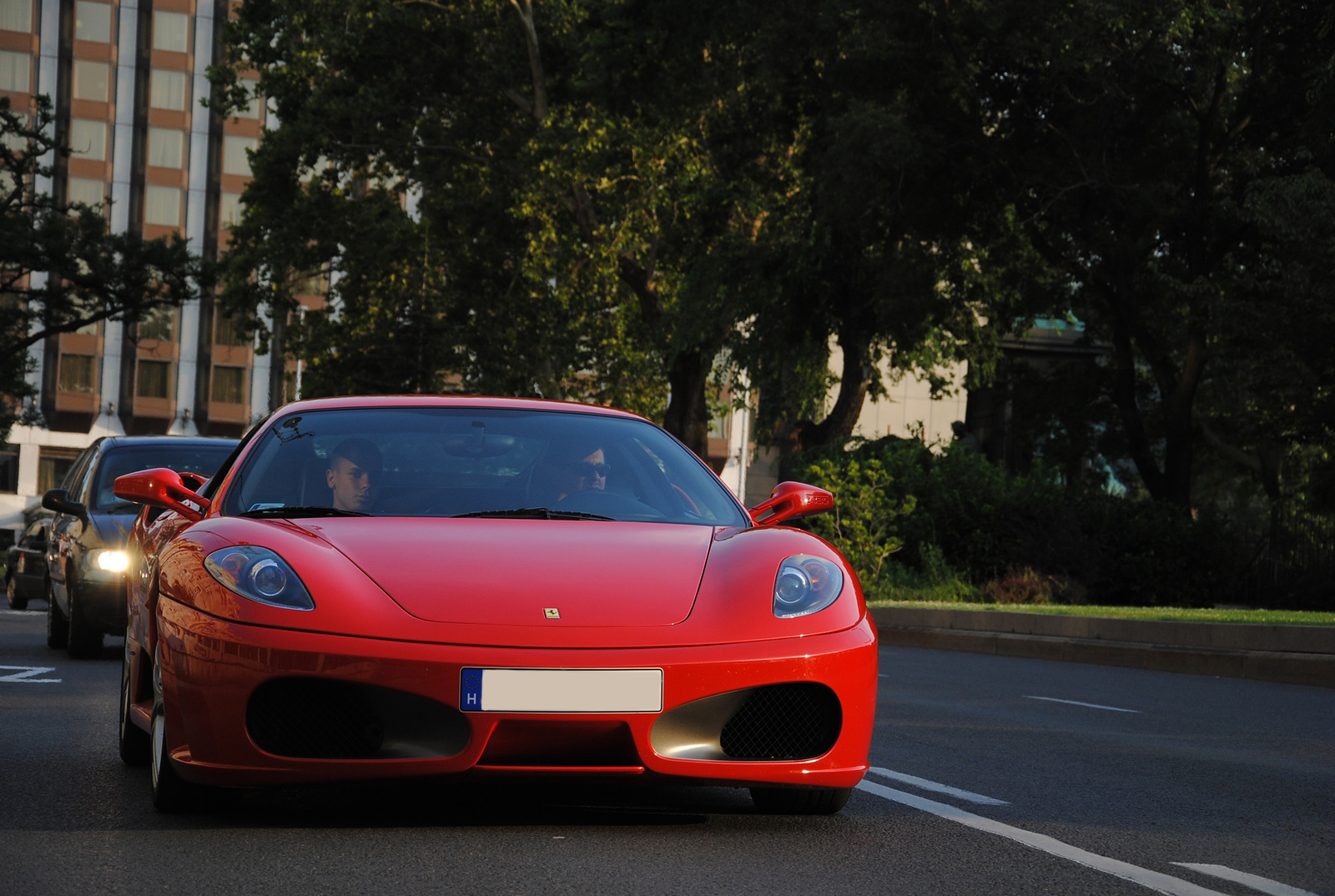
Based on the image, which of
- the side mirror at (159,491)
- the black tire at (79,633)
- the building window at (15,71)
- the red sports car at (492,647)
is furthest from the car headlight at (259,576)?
the building window at (15,71)

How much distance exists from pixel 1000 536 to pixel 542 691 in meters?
22.9

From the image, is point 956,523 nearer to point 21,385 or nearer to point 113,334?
point 21,385

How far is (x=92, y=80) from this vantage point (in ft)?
262

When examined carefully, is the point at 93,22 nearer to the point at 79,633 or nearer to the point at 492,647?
the point at 79,633

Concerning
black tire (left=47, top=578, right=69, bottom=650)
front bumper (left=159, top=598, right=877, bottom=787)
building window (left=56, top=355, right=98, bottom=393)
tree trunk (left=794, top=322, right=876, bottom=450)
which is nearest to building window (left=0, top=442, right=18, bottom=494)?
building window (left=56, top=355, right=98, bottom=393)

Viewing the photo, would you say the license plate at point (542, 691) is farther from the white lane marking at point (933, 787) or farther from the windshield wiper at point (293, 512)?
the white lane marking at point (933, 787)

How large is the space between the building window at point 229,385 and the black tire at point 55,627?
70.4 metres

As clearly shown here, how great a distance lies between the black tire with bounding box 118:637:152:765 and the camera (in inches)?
258

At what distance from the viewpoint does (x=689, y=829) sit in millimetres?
5367

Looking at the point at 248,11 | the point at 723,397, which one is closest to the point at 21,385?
the point at 248,11

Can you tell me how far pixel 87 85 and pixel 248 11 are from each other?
45646mm

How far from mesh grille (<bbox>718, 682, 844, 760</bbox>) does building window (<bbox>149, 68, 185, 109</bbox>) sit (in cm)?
8065

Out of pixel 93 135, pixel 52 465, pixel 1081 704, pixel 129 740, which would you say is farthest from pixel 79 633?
pixel 93 135

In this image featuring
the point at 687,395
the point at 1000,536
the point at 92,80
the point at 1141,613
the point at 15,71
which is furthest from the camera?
the point at 92,80
